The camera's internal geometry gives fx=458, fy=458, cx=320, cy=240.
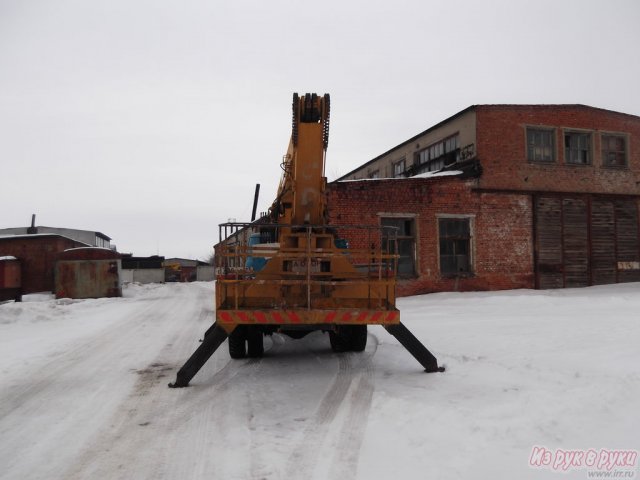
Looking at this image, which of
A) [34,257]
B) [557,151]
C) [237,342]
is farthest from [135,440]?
[34,257]

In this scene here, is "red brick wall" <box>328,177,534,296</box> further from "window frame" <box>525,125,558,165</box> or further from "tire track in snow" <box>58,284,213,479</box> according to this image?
"tire track in snow" <box>58,284,213,479</box>

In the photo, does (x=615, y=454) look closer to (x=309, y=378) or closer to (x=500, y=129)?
(x=309, y=378)

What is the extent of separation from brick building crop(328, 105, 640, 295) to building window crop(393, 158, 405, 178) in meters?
4.61

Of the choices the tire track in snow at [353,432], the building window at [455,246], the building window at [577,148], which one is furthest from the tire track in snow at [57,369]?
the building window at [577,148]

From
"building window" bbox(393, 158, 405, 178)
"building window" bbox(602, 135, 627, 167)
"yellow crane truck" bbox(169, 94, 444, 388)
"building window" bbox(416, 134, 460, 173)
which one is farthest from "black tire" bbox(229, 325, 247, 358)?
"building window" bbox(393, 158, 405, 178)

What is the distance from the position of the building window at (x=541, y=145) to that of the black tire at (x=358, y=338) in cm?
1279

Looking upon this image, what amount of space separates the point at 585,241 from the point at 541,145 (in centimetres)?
404

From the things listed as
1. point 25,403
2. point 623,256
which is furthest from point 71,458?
point 623,256

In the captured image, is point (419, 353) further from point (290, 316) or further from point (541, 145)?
point (541, 145)

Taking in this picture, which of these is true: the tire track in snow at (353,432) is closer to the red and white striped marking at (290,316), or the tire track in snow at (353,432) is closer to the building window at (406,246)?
the red and white striped marking at (290,316)

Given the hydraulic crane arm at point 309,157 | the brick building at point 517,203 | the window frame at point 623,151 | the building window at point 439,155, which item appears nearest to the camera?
the hydraulic crane arm at point 309,157

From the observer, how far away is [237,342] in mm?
7207

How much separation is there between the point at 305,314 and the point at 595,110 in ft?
57.6

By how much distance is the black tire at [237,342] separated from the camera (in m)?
7.15
